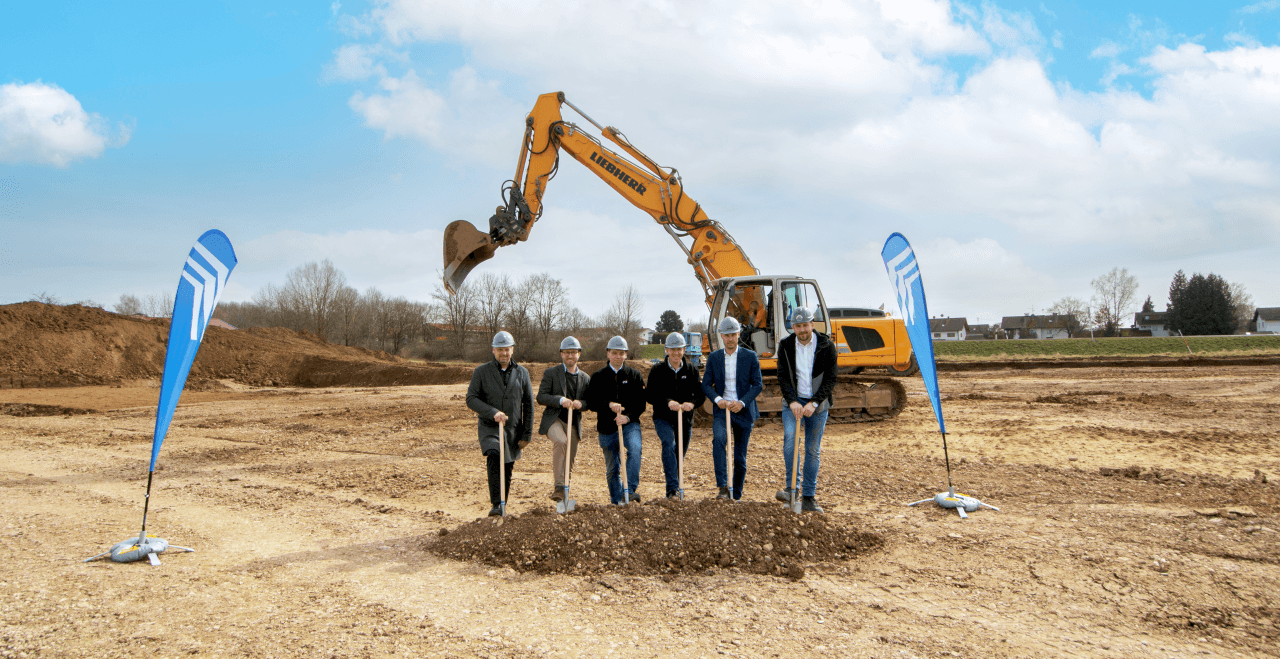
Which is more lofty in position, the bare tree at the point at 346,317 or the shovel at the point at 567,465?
the bare tree at the point at 346,317

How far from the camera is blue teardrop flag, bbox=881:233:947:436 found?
6.41m

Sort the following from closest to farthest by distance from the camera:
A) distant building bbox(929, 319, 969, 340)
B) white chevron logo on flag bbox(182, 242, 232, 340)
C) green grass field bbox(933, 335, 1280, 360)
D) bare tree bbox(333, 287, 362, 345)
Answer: white chevron logo on flag bbox(182, 242, 232, 340)
green grass field bbox(933, 335, 1280, 360)
bare tree bbox(333, 287, 362, 345)
distant building bbox(929, 319, 969, 340)

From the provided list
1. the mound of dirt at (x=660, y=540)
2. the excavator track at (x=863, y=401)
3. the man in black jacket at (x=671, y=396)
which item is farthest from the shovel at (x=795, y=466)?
the excavator track at (x=863, y=401)

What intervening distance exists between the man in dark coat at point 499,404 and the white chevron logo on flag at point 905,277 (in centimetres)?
Result: 368

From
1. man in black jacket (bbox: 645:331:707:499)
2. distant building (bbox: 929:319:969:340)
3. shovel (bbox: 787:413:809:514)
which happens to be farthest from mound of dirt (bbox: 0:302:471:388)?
distant building (bbox: 929:319:969:340)

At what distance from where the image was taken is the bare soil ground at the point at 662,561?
3674 mm

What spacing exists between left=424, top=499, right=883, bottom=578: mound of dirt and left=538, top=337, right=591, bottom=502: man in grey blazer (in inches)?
34.9

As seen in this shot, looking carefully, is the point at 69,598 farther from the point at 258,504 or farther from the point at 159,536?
the point at 258,504

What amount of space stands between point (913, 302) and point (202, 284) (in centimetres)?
626

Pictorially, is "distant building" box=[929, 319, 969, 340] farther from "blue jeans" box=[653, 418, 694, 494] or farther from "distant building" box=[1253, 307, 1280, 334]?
"blue jeans" box=[653, 418, 694, 494]

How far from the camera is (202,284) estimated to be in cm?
549

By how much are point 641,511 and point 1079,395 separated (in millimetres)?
15261

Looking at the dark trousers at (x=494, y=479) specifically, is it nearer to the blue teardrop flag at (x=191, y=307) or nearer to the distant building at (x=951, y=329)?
the blue teardrop flag at (x=191, y=307)

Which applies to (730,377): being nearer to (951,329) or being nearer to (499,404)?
(499,404)
